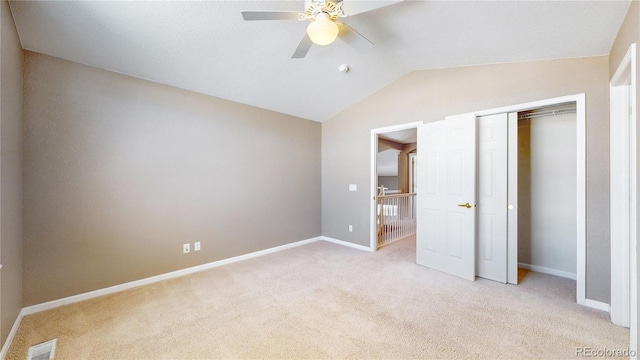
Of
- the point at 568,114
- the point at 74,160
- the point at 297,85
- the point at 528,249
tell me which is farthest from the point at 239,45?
the point at 528,249

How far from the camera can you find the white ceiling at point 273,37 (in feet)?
6.68

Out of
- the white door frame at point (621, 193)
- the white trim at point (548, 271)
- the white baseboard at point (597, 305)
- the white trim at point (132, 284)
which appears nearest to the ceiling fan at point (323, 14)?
the white door frame at point (621, 193)

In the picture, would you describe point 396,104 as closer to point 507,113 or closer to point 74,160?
point 507,113

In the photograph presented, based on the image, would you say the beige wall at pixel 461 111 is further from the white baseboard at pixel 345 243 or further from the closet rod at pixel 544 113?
the closet rod at pixel 544 113

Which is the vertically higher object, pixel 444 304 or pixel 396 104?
pixel 396 104

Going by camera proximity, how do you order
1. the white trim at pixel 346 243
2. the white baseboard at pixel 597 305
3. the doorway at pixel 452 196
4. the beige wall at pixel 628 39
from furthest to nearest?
Answer: 1. the white trim at pixel 346 243
2. the doorway at pixel 452 196
3. the white baseboard at pixel 597 305
4. the beige wall at pixel 628 39

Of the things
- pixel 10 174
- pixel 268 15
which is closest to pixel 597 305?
pixel 268 15

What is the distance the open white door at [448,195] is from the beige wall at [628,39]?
1.16 metres

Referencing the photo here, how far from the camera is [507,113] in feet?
9.69

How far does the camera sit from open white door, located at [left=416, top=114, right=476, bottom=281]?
3.08 meters

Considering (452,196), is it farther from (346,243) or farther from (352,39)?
(352,39)

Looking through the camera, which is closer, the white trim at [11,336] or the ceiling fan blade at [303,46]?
the white trim at [11,336]

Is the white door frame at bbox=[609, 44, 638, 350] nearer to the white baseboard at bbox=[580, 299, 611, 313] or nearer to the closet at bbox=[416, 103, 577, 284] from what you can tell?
the white baseboard at bbox=[580, 299, 611, 313]

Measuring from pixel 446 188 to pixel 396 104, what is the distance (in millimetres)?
1508
